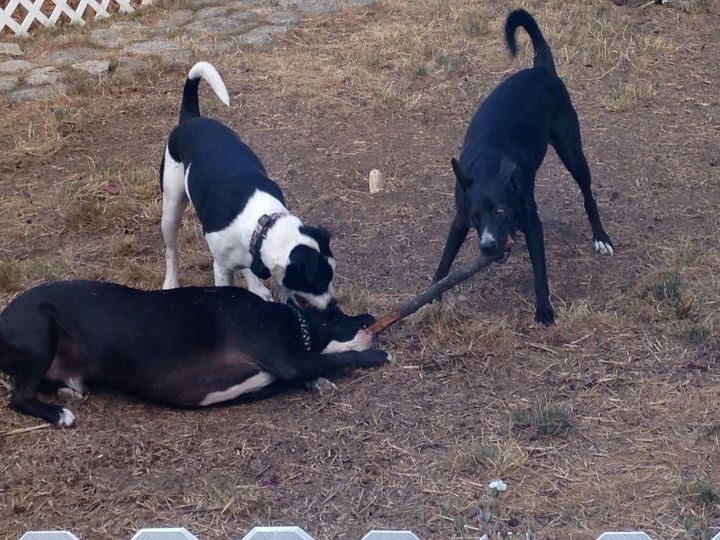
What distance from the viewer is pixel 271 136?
708cm

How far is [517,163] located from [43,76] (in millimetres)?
4592

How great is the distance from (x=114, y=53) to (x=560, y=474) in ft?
A: 20.0

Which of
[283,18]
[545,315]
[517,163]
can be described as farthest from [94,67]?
[545,315]

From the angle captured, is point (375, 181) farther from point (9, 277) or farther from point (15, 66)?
point (15, 66)

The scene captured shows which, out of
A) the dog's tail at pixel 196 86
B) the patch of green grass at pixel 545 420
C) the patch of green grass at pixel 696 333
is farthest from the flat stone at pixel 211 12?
the patch of green grass at pixel 545 420

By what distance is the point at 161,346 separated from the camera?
420cm

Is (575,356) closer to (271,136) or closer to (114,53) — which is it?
(271,136)

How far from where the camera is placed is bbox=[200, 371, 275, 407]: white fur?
4.24 m

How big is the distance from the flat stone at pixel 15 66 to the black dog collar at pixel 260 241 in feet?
14.5

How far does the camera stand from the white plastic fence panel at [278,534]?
2459mm

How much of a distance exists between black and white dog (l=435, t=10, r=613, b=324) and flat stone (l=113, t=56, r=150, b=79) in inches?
135

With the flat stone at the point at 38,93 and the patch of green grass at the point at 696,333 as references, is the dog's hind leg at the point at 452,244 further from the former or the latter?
the flat stone at the point at 38,93

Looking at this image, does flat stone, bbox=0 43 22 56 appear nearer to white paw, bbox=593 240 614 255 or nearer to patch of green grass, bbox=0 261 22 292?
patch of green grass, bbox=0 261 22 292

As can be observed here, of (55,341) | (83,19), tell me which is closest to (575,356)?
(55,341)
